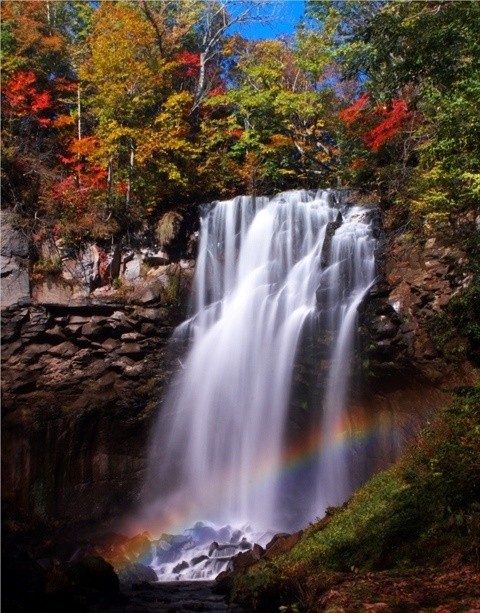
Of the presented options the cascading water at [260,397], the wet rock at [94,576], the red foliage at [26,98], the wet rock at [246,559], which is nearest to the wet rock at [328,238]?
the cascading water at [260,397]

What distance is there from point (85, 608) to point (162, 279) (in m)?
9.28

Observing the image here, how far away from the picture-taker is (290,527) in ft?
39.8

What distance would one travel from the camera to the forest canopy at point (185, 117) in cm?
1427

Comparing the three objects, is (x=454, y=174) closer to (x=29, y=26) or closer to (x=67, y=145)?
(x=29, y=26)

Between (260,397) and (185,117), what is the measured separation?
961cm

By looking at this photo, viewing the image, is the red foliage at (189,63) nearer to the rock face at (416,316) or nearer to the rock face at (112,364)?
the rock face at (112,364)

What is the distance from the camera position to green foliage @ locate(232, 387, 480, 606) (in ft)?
22.4

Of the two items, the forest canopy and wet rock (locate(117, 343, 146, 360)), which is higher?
the forest canopy

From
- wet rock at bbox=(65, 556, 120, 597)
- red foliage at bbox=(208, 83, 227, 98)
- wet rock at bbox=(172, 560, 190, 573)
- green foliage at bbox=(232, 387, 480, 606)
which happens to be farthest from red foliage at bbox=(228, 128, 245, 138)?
wet rock at bbox=(65, 556, 120, 597)

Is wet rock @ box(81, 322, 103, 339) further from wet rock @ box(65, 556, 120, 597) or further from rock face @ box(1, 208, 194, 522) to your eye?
wet rock @ box(65, 556, 120, 597)

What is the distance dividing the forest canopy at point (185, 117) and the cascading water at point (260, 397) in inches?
105

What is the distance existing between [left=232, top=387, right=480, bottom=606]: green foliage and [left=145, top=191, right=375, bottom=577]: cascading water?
118 inches

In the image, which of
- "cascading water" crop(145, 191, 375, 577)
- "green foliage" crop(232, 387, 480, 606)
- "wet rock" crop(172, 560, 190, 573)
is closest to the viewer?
"green foliage" crop(232, 387, 480, 606)

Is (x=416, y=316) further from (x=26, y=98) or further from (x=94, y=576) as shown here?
(x=26, y=98)
